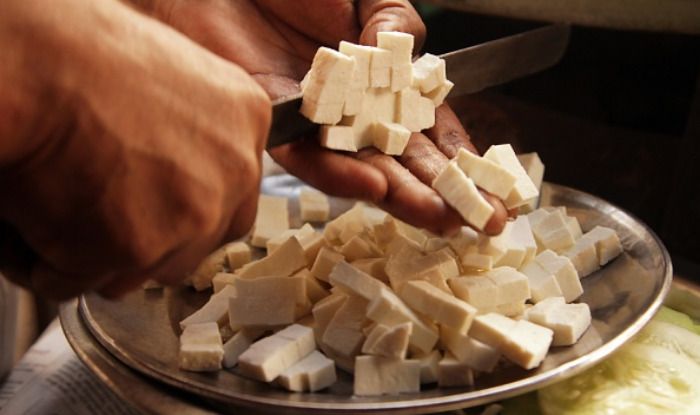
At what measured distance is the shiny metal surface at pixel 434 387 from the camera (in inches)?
45.6

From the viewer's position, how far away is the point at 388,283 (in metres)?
1.40

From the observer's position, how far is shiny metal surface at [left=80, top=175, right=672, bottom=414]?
116 cm

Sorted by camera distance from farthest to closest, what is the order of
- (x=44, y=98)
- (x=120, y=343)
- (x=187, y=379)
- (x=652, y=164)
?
(x=652, y=164) → (x=120, y=343) → (x=187, y=379) → (x=44, y=98)

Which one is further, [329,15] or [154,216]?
[329,15]

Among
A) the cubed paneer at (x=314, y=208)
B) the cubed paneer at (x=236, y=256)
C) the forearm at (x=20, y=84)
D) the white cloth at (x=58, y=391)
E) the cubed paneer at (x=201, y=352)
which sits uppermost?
the forearm at (x=20, y=84)

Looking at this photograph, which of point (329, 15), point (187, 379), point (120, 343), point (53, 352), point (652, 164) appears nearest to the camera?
point (187, 379)

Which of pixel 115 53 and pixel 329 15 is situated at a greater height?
pixel 115 53

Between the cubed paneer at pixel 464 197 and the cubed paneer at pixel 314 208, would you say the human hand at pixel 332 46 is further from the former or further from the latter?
the cubed paneer at pixel 314 208

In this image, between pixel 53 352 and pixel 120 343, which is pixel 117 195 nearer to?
pixel 120 343

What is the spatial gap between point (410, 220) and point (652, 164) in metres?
1.01

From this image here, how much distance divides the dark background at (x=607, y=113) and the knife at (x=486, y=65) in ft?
1.03

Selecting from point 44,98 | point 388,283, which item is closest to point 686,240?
point 388,283

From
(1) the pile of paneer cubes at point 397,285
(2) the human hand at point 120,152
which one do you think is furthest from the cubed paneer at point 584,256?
(2) the human hand at point 120,152

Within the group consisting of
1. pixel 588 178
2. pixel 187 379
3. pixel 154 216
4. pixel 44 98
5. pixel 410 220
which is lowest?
pixel 588 178
